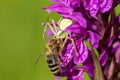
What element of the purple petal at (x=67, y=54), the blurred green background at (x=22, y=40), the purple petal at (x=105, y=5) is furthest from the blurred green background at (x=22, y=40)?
the purple petal at (x=105, y=5)

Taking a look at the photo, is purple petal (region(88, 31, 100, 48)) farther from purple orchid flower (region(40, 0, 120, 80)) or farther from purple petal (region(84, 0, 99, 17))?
purple petal (region(84, 0, 99, 17))

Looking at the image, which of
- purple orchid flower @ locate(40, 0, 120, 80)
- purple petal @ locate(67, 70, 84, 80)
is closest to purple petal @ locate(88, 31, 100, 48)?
purple orchid flower @ locate(40, 0, 120, 80)

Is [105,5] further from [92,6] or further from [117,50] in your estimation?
[117,50]

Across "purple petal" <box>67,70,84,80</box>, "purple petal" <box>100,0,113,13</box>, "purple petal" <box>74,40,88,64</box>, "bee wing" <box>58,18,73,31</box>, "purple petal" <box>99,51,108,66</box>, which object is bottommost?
"purple petal" <box>67,70,84,80</box>

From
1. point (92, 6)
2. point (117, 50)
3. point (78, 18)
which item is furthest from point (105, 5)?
point (117, 50)

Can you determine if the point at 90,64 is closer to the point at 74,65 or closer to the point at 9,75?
the point at 74,65

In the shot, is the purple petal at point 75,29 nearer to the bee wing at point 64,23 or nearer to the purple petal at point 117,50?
the bee wing at point 64,23
